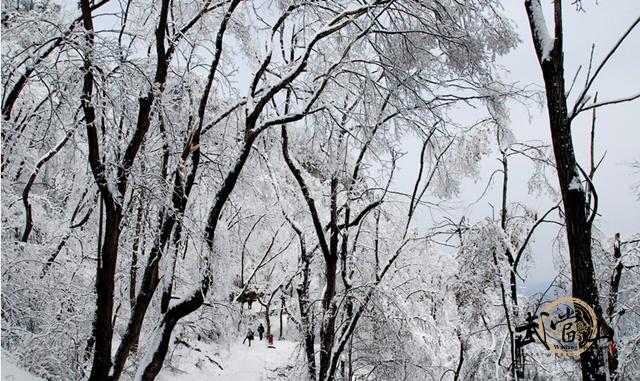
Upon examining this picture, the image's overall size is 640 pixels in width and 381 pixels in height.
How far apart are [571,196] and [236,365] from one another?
58.8 feet

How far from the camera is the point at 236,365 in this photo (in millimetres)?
18500

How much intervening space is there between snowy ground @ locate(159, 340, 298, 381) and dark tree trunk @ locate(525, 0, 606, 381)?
10.1 metres

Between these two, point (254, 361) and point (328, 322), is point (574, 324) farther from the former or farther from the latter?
point (254, 361)

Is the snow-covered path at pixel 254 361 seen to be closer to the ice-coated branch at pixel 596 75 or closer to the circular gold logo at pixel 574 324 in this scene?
the circular gold logo at pixel 574 324

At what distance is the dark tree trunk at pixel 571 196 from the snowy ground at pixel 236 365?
33.0 ft

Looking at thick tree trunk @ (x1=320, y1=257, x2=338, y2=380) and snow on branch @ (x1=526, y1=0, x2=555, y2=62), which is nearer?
snow on branch @ (x1=526, y1=0, x2=555, y2=62)

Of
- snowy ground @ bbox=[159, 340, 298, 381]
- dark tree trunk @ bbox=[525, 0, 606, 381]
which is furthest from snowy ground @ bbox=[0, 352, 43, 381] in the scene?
snowy ground @ bbox=[159, 340, 298, 381]

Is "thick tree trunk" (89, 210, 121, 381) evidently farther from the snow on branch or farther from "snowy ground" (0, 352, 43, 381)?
the snow on branch

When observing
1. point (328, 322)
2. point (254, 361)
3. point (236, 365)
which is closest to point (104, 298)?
point (328, 322)

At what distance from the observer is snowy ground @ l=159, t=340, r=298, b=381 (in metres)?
14.3

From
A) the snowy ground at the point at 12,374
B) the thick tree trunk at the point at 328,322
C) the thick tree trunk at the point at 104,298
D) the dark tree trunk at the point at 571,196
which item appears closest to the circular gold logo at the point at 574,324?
the dark tree trunk at the point at 571,196

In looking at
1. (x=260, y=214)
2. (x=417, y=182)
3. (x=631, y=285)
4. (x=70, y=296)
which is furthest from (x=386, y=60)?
(x=260, y=214)

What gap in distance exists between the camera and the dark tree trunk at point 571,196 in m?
2.48

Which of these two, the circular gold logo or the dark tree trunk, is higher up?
the dark tree trunk
